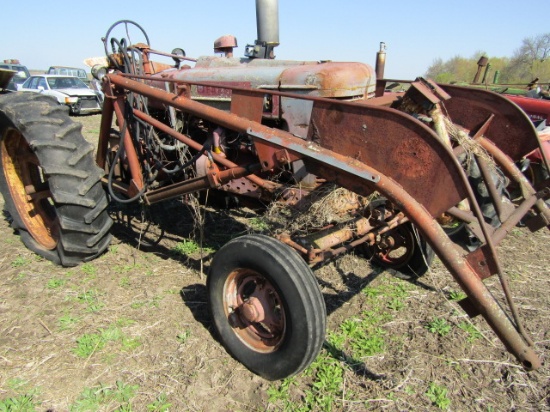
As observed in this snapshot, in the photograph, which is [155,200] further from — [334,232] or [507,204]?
[507,204]

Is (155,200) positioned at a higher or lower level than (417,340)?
higher

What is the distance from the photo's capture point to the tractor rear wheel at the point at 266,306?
1962 millimetres

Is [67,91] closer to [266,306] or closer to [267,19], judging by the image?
[267,19]

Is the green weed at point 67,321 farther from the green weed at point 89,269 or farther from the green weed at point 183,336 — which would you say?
the green weed at point 183,336

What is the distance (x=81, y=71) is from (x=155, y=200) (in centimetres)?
1955

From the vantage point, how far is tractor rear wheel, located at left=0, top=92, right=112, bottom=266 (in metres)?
2.76

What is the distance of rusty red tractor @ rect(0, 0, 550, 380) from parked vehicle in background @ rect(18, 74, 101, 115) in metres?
11.6

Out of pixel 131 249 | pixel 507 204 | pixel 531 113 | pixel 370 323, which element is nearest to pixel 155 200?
pixel 131 249

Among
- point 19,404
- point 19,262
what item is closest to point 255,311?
point 19,404

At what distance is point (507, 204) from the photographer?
2.20 m

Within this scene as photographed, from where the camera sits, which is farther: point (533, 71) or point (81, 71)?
point (533, 71)

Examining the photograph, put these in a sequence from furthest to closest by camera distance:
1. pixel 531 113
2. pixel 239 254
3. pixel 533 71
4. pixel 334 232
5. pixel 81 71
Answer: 1. pixel 533 71
2. pixel 81 71
3. pixel 531 113
4. pixel 334 232
5. pixel 239 254

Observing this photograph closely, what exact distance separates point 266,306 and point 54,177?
1.72 m

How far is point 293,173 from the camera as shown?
2.67 metres
